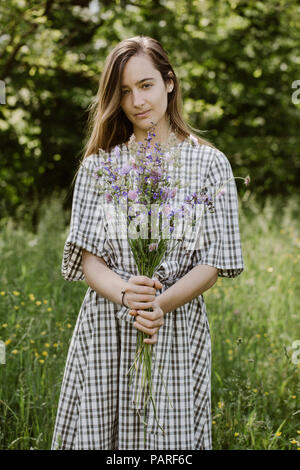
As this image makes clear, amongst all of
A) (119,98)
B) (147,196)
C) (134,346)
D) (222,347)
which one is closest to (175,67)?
(222,347)

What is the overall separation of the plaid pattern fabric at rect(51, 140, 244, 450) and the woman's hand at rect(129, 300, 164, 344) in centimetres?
13

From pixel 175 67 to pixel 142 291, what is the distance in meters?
5.34

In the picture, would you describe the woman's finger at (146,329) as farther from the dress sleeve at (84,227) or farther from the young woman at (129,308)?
the dress sleeve at (84,227)

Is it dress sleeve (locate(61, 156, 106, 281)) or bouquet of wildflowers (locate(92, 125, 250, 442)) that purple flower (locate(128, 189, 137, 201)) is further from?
dress sleeve (locate(61, 156, 106, 281))

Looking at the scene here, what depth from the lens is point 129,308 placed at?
1.73 meters

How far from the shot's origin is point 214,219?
184cm

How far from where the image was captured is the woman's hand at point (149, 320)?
1.63 m

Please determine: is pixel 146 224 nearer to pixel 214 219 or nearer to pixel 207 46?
pixel 214 219

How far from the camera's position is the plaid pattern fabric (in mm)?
1838

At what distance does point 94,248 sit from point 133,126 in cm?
54

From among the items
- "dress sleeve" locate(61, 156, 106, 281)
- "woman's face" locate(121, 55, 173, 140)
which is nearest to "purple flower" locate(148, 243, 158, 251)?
"dress sleeve" locate(61, 156, 106, 281)

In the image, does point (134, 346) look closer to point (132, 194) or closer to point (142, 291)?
point (142, 291)

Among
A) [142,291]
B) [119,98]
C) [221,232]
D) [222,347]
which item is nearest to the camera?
[142,291]

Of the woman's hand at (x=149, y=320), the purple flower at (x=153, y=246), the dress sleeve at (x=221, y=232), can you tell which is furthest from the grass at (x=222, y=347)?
the purple flower at (x=153, y=246)
